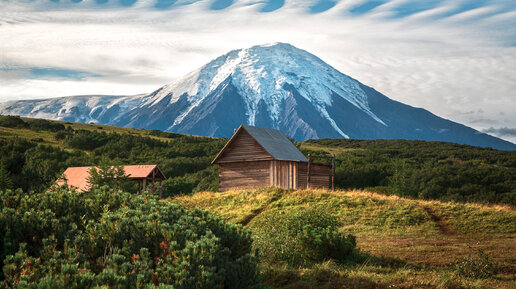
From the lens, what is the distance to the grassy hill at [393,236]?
12.4 metres

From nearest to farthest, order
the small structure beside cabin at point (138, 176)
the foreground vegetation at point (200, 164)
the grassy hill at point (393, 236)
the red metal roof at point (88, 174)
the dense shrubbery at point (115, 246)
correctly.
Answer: the dense shrubbery at point (115, 246) → the grassy hill at point (393, 236) → the small structure beside cabin at point (138, 176) → the red metal roof at point (88, 174) → the foreground vegetation at point (200, 164)

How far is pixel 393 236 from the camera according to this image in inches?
915

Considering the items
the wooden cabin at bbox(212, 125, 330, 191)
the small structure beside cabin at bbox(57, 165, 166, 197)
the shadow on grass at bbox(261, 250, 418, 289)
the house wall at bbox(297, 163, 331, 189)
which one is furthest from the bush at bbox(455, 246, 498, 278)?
the small structure beside cabin at bbox(57, 165, 166, 197)

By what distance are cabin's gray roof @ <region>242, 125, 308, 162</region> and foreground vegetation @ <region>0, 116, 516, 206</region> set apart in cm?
1276

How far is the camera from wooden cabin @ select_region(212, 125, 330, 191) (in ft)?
138

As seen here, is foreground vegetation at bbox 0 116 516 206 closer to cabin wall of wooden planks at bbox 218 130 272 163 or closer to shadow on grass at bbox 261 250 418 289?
cabin wall of wooden planks at bbox 218 130 272 163

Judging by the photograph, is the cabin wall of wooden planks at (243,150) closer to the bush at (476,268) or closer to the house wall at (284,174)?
the house wall at (284,174)

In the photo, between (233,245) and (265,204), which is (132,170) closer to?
(265,204)

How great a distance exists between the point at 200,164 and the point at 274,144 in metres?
42.6

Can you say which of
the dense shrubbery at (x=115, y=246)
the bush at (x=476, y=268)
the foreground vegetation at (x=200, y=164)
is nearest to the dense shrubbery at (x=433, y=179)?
the foreground vegetation at (x=200, y=164)

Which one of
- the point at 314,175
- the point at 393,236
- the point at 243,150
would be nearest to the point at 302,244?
the point at 393,236

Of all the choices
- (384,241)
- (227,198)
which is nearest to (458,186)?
(227,198)

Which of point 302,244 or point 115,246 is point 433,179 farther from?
point 115,246

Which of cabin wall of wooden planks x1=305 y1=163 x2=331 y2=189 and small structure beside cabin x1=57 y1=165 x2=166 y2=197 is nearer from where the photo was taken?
small structure beside cabin x1=57 y1=165 x2=166 y2=197
